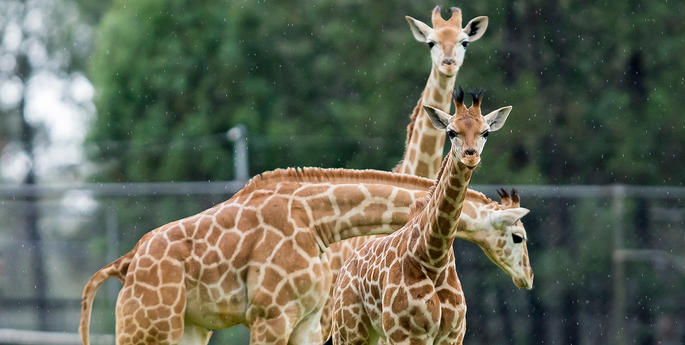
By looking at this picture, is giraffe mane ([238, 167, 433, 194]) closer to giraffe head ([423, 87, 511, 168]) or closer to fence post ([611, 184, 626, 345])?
giraffe head ([423, 87, 511, 168])

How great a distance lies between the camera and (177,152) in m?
17.7

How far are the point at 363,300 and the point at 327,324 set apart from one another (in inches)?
58.9

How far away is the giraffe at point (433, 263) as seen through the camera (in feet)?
18.8

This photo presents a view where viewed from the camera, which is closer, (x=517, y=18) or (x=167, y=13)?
(x=517, y=18)

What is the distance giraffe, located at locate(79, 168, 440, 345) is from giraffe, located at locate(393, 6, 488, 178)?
1.42 meters

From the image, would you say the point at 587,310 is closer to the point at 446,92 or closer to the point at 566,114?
the point at 566,114

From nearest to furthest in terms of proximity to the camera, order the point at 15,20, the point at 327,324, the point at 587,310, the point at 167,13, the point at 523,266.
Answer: the point at 523,266 < the point at 327,324 < the point at 587,310 < the point at 167,13 < the point at 15,20

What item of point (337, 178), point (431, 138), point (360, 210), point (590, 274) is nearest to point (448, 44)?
point (431, 138)

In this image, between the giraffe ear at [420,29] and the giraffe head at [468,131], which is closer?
the giraffe head at [468,131]

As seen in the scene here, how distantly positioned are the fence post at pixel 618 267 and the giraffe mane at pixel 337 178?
6.86 meters

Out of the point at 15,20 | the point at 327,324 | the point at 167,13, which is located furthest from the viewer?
the point at 15,20

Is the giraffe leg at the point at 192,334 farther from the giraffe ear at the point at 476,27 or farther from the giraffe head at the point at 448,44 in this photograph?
the giraffe ear at the point at 476,27

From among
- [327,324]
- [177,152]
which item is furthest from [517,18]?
[327,324]

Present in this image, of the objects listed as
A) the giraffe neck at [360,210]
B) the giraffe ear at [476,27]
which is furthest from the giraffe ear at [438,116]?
the giraffe ear at [476,27]
